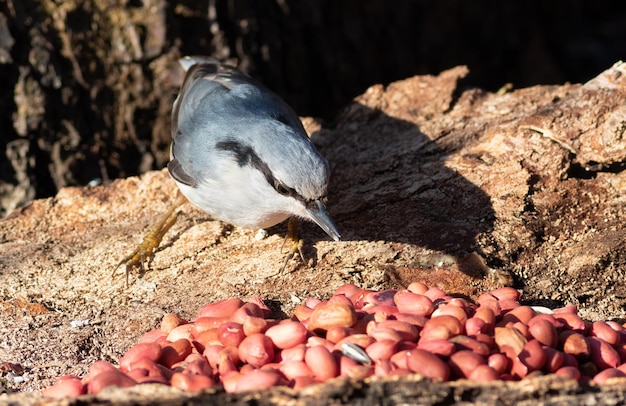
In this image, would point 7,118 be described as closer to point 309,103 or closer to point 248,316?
point 309,103

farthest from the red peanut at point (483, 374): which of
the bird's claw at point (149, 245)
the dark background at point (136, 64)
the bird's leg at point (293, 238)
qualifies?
the dark background at point (136, 64)

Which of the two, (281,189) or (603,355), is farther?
(281,189)

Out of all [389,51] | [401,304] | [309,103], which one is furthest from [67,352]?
[389,51]

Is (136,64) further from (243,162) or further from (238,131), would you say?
(243,162)

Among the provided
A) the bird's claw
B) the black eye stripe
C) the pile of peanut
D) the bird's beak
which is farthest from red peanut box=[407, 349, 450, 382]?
the bird's claw

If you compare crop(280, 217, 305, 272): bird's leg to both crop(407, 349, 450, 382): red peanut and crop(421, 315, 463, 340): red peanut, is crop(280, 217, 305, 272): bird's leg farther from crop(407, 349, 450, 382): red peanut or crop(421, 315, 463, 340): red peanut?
crop(407, 349, 450, 382): red peanut

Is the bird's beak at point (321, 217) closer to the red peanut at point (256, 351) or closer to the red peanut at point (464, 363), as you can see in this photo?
the red peanut at point (256, 351)

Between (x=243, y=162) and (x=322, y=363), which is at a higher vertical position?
(x=243, y=162)

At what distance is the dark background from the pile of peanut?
8.17 feet

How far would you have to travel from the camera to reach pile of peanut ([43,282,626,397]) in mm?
2344

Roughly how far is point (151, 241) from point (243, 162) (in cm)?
59

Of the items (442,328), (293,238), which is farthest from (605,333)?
(293,238)

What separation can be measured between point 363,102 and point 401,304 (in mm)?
2027

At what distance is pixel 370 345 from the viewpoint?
250 cm
